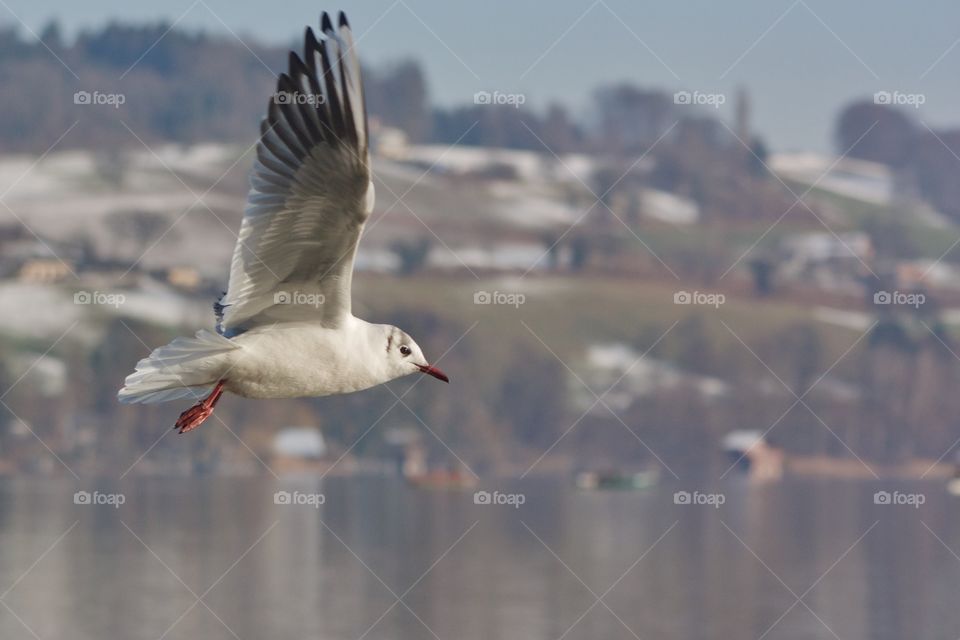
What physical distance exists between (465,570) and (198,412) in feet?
161

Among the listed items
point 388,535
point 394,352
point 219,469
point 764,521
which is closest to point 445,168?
point 219,469

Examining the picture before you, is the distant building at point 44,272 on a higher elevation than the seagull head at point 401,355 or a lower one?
higher

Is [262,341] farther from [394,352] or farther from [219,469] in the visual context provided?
[219,469]

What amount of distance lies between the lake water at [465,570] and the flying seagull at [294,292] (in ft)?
62.0

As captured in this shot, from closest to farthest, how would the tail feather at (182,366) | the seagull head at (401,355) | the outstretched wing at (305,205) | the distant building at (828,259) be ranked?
1. the outstretched wing at (305,205)
2. the tail feather at (182,366)
3. the seagull head at (401,355)
4. the distant building at (828,259)

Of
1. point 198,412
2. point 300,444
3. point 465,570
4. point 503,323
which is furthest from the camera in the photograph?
point 503,323

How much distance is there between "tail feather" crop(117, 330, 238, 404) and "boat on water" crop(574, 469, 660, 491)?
100672 mm

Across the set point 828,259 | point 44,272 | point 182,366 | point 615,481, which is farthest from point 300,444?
point 182,366

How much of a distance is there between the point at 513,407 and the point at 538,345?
8021mm

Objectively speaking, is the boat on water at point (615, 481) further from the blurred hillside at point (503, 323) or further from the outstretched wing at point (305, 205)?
the outstretched wing at point (305, 205)

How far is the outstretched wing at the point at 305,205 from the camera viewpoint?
11898 mm

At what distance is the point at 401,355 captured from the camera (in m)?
12.9

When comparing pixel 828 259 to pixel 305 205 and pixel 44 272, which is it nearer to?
pixel 44 272

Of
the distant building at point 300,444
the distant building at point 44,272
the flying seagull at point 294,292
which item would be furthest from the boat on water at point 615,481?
the flying seagull at point 294,292
